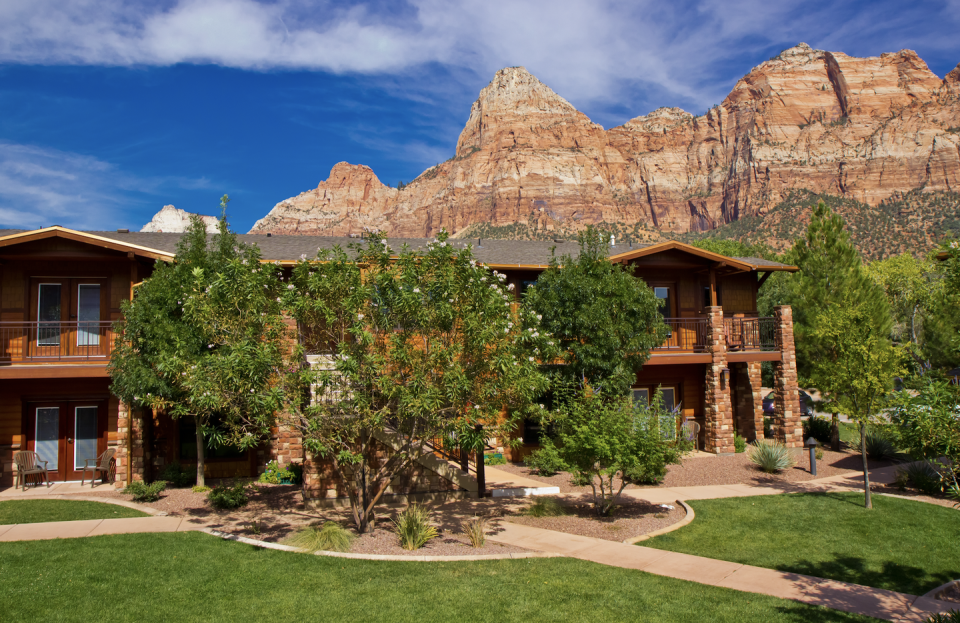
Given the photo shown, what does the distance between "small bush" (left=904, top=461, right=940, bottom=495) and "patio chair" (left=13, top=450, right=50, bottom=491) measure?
2057cm

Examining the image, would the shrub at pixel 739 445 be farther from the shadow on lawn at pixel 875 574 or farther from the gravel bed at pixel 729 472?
the shadow on lawn at pixel 875 574

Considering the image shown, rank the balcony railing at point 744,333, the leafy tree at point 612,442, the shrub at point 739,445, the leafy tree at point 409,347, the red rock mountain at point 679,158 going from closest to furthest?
the leafy tree at point 409,347 → the leafy tree at point 612,442 → the shrub at point 739,445 → the balcony railing at point 744,333 → the red rock mountain at point 679,158

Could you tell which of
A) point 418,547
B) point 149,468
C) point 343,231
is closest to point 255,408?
point 418,547

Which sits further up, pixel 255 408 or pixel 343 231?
pixel 343 231

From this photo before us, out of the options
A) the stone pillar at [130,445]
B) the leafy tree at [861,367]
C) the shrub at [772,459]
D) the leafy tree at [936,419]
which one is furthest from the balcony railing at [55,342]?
the shrub at [772,459]

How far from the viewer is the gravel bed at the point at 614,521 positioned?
419 inches

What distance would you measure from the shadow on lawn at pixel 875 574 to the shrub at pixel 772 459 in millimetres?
7007

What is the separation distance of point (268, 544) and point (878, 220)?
96610 millimetres

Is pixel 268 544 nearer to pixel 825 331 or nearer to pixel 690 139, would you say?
pixel 825 331

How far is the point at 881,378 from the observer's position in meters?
12.2

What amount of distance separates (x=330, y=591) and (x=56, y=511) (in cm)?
774

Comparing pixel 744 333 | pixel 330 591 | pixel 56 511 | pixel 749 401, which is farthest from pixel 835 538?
pixel 56 511

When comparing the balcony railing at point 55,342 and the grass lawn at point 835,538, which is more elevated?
the balcony railing at point 55,342

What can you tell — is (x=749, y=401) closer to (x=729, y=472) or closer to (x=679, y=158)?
(x=729, y=472)
